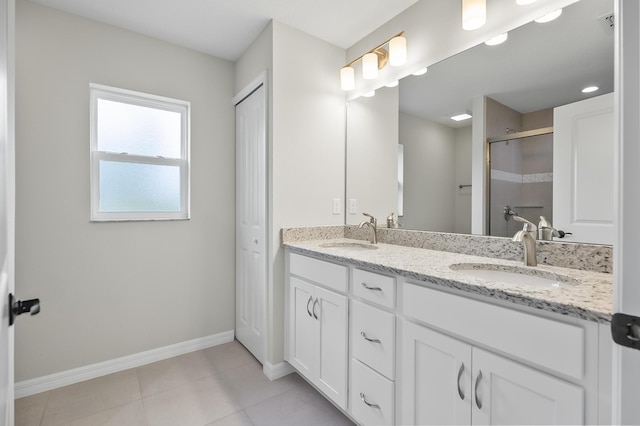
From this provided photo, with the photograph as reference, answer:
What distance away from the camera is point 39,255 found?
6.22 feet

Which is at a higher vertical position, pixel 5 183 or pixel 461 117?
pixel 461 117

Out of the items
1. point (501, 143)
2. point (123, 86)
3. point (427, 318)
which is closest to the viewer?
point (427, 318)

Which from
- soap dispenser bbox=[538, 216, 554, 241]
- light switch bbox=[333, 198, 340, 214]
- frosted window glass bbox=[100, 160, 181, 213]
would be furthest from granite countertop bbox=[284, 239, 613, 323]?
frosted window glass bbox=[100, 160, 181, 213]

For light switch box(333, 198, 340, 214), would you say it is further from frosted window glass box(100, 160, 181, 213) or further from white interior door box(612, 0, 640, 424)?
white interior door box(612, 0, 640, 424)

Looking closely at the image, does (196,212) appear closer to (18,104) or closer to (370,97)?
(18,104)

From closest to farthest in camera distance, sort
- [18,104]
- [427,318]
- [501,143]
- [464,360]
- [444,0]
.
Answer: [464,360] < [427,318] < [501,143] < [444,0] < [18,104]

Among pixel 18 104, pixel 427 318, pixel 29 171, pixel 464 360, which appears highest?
pixel 18 104

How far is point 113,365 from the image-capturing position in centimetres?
213

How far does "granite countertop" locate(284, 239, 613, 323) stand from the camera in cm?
79

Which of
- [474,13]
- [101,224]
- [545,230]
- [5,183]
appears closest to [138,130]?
[101,224]

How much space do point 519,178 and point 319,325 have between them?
1.31m

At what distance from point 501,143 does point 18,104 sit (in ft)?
9.30

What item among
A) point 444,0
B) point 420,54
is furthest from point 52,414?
point 444,0

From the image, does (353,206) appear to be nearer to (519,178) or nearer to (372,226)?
Result: (372,226)
